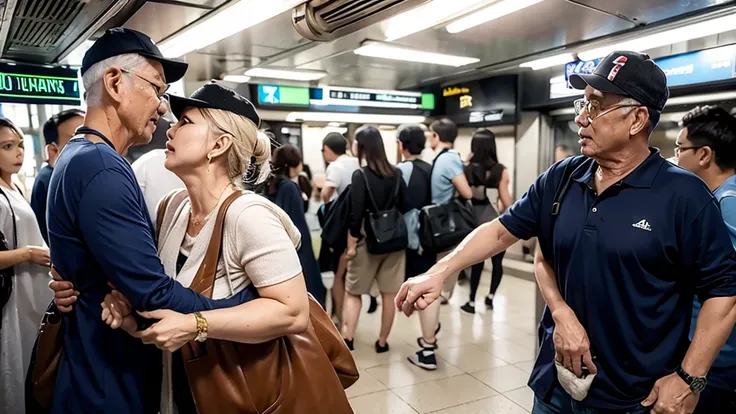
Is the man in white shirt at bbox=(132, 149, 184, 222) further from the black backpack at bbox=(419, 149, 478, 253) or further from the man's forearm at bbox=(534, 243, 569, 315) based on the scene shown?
the black backpack at bbox=(419, 149, 478, 253)

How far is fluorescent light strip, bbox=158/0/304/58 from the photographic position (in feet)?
9.77

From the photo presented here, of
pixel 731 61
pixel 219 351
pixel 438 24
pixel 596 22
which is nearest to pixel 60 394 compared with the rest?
pixel 219 351

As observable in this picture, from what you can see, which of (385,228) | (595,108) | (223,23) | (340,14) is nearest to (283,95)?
(223,23)

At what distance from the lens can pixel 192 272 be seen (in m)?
1.31

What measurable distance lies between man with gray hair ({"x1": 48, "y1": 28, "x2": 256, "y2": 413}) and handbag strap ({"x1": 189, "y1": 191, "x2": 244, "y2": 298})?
0.05 meters

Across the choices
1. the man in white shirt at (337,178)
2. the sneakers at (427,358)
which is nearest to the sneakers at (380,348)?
the sneakers at (427,358)

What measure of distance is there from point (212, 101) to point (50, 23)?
255 centimetres

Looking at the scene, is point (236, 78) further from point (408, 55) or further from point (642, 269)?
point (642, 269)

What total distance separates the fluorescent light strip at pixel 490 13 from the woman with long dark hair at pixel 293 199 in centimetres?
156

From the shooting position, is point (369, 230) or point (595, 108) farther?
point (369, 230)

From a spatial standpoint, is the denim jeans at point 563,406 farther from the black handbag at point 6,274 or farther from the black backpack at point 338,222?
the black handbag at point 6,274

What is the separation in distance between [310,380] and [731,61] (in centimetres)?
444

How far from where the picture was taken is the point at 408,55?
4797 millimetres

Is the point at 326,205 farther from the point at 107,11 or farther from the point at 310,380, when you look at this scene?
the point at 310,380
